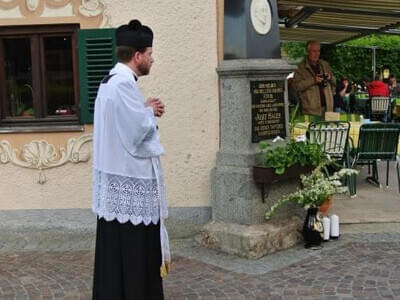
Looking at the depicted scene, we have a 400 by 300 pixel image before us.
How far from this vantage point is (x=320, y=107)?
335 inches

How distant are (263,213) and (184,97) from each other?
4.91 feet

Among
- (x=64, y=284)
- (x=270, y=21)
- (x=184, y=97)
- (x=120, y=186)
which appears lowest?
(x=64, y=284)

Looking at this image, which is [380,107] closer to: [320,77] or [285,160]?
[320,77]

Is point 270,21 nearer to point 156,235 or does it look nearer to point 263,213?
point 263,213

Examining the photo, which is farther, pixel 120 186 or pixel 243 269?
pixel 243 269

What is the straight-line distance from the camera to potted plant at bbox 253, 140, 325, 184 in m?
5.30

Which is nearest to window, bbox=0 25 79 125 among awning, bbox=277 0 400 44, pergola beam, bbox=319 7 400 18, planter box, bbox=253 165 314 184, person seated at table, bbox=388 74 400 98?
planter box, bbox=253 165 314 184

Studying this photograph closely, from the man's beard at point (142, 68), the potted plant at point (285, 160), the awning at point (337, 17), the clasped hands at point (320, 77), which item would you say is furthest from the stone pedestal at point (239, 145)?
the awning at point (337, 17)

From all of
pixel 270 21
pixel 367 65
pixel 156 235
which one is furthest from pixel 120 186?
pixel 367 65

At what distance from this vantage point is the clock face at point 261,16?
5487 mm

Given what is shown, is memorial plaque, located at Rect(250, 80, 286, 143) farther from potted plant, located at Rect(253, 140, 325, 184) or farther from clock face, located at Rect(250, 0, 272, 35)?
clock face, located at Rect(250, 0, 272, 35)

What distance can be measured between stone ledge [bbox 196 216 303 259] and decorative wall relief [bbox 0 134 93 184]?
5.31 feet

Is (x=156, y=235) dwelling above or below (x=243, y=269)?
above

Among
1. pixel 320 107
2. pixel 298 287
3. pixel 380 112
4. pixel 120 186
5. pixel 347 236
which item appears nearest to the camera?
pixel 120 186
